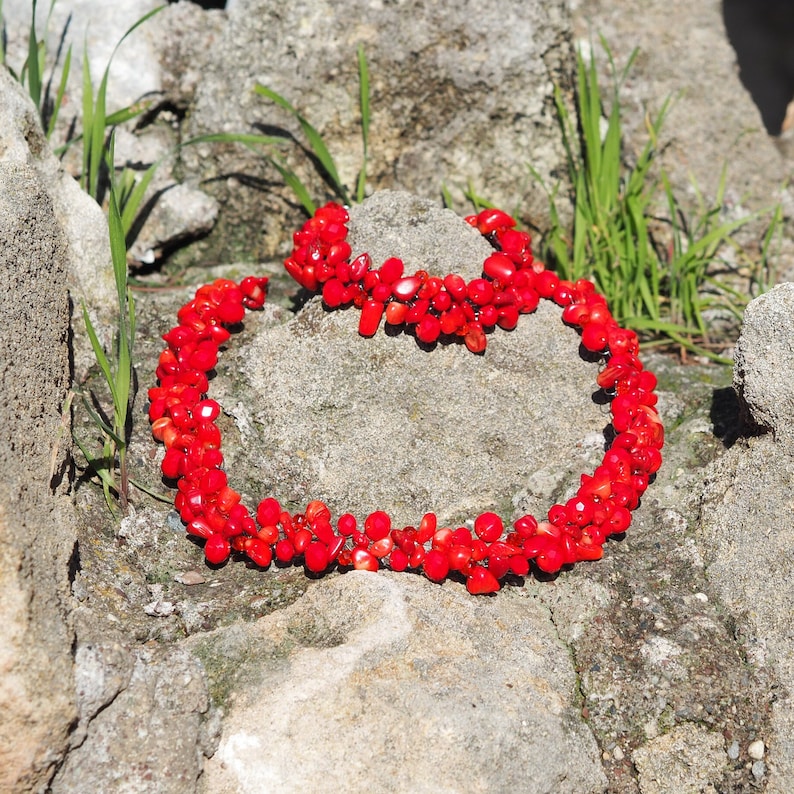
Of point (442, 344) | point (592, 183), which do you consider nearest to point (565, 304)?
point (442, 344)

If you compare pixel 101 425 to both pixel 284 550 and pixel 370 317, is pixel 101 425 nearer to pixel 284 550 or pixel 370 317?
pixel 284 550

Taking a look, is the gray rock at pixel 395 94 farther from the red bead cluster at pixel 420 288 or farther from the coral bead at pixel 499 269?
the coral bead at pixel 499 269

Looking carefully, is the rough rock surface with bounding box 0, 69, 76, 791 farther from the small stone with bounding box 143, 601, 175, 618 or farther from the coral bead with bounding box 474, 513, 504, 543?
the coral bead with bounding box 474, 513, 504, 543

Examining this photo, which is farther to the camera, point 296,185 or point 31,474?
point 296,185

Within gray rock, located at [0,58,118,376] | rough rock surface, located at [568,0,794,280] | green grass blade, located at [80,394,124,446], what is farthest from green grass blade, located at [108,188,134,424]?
rough rock surface, located at [568,0,794,280]

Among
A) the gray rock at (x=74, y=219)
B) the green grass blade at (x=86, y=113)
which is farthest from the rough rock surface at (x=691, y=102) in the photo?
the gray rock at (x=74, y=219)

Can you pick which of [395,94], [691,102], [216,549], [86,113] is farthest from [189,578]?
[691,102]
